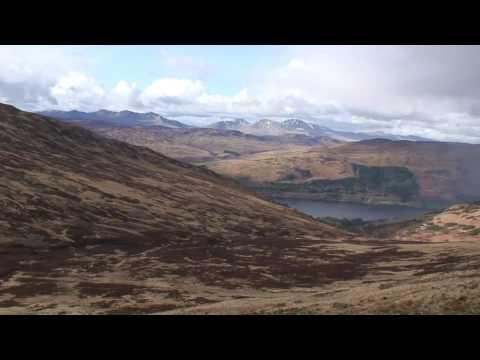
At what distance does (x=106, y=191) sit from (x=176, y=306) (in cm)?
9459

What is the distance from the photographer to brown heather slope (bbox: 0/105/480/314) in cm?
4063

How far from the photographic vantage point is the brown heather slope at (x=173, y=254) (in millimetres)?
40634

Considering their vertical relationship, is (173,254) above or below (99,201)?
below

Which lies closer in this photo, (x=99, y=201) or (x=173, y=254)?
(x=173, y=254)

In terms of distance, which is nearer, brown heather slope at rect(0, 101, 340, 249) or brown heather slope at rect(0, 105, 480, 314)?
brown heather slope at rect(0, 105, 480, 314)

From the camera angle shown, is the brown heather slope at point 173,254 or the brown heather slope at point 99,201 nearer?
the brown heather slope at point 173,254

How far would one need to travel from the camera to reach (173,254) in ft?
317

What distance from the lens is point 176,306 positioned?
54281 millimetres
